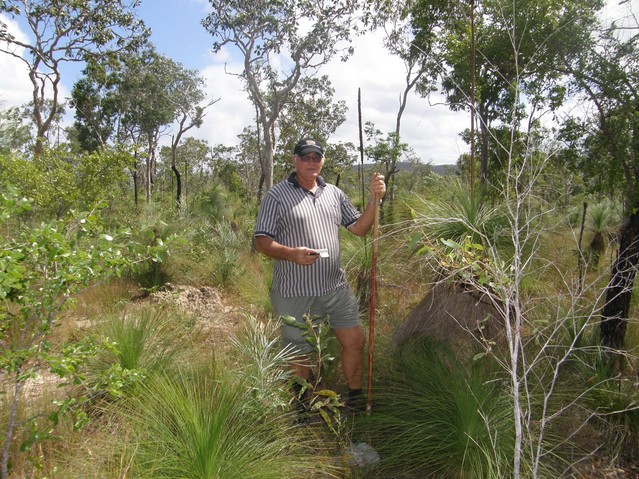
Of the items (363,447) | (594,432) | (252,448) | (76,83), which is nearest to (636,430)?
(594,432)

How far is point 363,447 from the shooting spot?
9.48ft

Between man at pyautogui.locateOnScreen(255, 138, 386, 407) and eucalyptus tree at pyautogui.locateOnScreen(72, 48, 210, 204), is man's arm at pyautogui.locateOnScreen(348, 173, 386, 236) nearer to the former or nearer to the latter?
man at pyautogui.locateOnScreen(255, 138, 386, 407)

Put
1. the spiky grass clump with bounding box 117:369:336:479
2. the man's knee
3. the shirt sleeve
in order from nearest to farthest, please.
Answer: the spiky grass clump with bounding box 117:369:336:479
the shirt sleeve
the man's knee

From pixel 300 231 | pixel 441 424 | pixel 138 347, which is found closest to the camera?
pixel 441 424

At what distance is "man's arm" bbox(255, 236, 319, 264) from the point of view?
291cm

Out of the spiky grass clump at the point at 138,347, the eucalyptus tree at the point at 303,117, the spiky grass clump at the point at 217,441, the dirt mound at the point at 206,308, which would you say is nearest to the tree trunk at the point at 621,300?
the spiky grass clump at the point at 217,441

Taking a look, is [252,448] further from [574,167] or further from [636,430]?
[574,167]

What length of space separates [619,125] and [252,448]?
329 cm

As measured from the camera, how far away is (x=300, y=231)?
10.3ft

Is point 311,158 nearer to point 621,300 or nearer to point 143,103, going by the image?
point 621,300

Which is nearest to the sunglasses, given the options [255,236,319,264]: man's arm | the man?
the man

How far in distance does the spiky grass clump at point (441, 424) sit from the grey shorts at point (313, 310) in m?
0.51

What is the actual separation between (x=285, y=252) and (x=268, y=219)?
27cm

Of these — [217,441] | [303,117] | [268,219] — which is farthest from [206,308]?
[303,117]
